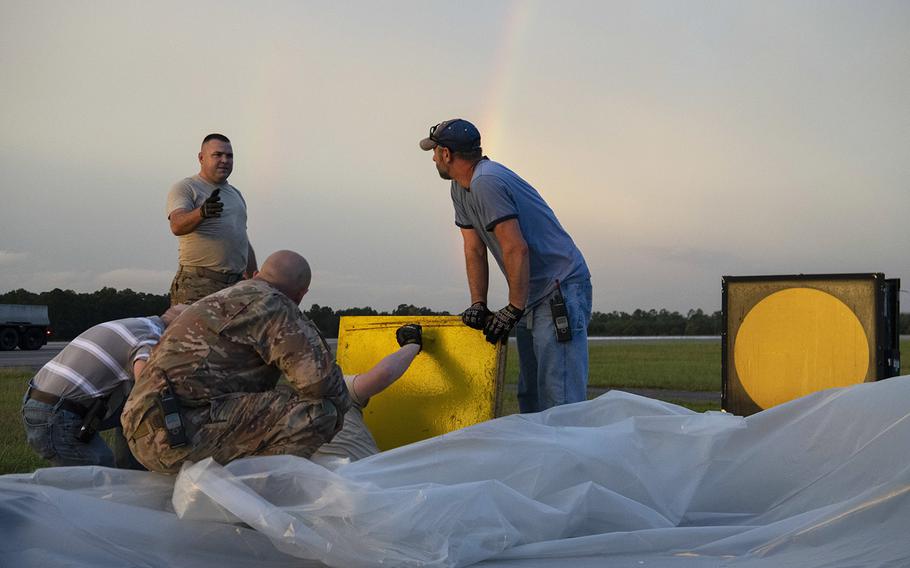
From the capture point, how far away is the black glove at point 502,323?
494cm

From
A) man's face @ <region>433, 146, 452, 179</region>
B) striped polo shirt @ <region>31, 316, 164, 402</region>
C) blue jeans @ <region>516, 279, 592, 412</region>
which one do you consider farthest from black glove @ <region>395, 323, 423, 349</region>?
striped polo shirt @ <region>31, 316, 164, 402</region>

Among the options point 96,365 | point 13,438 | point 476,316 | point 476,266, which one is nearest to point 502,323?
point 476,316

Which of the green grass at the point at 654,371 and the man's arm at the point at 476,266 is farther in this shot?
the green grass at the point at 654,371

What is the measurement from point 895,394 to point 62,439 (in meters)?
3.73

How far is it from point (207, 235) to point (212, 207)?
243 millimetres

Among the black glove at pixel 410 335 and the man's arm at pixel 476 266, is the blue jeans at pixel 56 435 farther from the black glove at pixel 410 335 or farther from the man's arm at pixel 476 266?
the man's arm at pixel 476 266

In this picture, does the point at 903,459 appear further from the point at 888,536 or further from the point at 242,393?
the point at 242,393

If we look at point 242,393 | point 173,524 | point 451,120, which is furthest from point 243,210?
point 173,524

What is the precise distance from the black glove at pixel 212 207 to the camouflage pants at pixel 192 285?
0.42 metres

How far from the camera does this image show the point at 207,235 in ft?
20.2

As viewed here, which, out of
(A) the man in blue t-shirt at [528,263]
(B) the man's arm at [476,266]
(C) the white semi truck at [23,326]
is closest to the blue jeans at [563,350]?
(A) the man in blue t-shirt at [528,263]

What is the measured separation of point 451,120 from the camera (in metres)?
5.02

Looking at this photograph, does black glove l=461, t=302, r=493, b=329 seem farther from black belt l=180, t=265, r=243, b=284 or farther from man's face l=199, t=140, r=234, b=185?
man's face l=199, t=140, r=234, b=185

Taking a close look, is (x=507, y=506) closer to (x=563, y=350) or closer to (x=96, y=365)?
(x=563, y=350)
